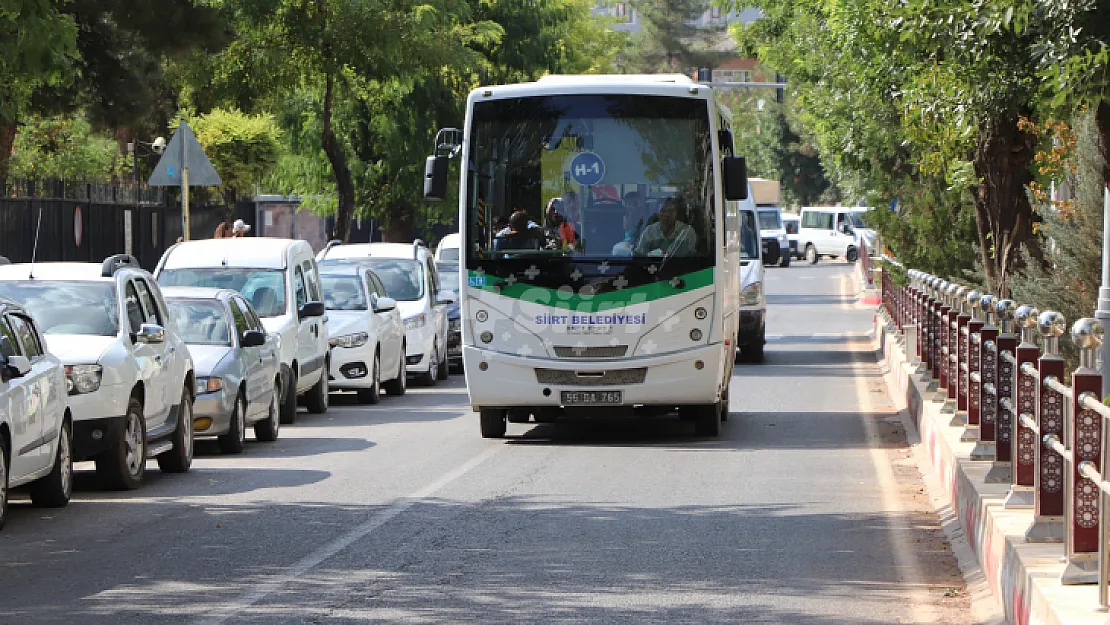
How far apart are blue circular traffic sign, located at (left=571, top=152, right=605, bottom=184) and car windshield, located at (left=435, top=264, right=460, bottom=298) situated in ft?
45.6

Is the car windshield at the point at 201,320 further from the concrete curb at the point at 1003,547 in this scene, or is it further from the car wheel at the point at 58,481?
the concrete curb at the point at 1003,547

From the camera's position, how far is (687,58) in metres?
129

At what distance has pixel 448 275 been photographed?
31359 millimetres

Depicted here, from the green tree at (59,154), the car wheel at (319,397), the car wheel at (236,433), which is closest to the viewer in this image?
the car wheel at (236,433)

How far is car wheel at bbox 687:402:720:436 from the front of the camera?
17.5 meters

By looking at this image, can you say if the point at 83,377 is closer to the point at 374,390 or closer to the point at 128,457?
the point at 128,457

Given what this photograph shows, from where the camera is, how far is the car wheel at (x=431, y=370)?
2573cm

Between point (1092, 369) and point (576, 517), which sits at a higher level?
point (1092, 369)

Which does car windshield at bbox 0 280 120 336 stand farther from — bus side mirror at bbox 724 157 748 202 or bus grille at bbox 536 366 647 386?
bus side mirror at bbox 724 157 748 202

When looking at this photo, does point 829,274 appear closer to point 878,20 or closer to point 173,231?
point 173,231

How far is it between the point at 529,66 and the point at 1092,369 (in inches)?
1503

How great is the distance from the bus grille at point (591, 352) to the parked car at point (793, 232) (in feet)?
238

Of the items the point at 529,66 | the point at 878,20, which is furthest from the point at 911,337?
the point at 529,66

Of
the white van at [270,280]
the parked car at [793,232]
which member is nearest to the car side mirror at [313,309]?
the white van at [270,280]
